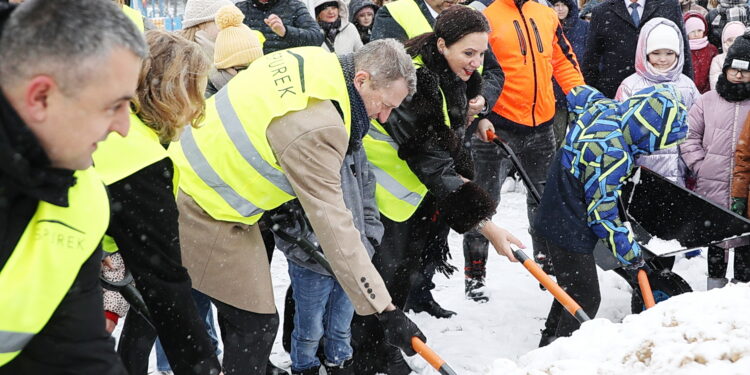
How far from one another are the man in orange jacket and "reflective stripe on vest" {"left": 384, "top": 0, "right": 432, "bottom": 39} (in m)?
0.67

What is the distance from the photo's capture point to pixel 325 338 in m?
3.68

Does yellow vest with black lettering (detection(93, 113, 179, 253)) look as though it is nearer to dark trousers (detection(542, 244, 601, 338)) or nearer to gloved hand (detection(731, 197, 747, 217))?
dark trousers (detection(542, 244, 601, 338))

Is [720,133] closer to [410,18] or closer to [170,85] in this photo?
[410,18]

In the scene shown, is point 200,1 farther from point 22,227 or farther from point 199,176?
point 22,227

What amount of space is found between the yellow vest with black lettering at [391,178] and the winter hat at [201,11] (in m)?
1.28

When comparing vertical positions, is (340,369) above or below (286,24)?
below

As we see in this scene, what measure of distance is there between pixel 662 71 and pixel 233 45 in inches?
109

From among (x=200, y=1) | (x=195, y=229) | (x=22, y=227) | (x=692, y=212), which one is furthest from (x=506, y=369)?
(x=200, y=1)

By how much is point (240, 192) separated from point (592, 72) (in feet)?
12.6

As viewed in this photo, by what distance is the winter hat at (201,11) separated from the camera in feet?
13.9

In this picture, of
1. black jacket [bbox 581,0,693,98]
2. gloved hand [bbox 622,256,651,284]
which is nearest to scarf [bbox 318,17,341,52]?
black jacket [bbox 581,0,693,98]

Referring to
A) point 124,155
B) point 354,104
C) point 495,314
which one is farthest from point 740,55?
point 124,155

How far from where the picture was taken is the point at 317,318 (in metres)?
3.46

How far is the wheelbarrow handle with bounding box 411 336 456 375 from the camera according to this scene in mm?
2588
